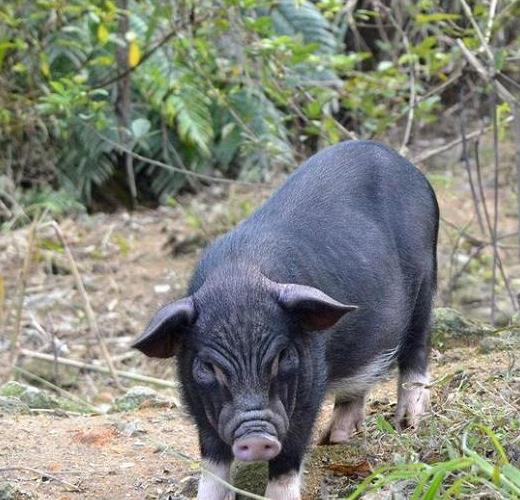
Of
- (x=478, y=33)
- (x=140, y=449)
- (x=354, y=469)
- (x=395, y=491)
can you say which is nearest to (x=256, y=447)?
(x=395, y=491)

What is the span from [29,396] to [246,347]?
263 cm

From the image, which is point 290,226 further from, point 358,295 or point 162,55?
point 162,55

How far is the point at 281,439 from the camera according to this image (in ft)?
12.1

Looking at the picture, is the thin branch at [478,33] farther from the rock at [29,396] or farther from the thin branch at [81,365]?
the rock at [29,396]

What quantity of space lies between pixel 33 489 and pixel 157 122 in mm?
7767

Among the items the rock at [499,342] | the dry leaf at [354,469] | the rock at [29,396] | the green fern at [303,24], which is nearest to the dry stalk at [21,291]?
the rock at [29,396]

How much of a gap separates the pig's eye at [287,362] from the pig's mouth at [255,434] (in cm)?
17

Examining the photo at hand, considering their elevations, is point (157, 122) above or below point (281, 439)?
below

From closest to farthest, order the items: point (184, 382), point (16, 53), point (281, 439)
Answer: point (281, 439)
point (184, 382)
point (16, 53)

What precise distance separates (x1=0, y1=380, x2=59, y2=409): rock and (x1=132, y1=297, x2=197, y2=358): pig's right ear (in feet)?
7.17

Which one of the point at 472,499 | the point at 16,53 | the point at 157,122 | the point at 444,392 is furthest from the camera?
the point at 157,122

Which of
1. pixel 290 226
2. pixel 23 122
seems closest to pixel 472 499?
pixel 290 226

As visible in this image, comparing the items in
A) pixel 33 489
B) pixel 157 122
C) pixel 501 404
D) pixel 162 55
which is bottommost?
pixel 157 122

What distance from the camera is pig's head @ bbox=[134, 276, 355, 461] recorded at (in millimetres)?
3600
